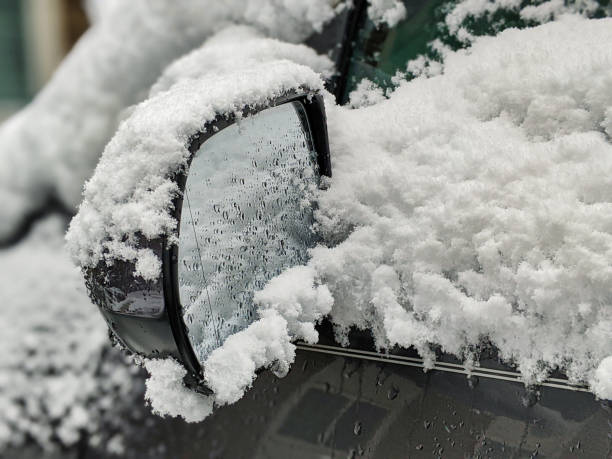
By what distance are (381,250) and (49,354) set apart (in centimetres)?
244

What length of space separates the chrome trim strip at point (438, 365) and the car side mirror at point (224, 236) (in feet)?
0.79

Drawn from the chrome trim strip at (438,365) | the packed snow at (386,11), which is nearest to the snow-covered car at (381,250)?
the chrome trim strip at (438,365)

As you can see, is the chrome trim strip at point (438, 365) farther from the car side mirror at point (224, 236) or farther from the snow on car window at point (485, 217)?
the car side mirror at point (224, 236)

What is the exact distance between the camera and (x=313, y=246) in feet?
5.73

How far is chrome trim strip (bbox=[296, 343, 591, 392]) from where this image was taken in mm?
1312

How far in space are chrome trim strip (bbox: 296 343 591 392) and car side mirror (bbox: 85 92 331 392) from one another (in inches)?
9.4

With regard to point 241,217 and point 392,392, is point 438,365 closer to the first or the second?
point 392,392

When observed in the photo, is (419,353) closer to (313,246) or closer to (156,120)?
(313,246)

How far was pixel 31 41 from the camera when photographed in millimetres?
7754

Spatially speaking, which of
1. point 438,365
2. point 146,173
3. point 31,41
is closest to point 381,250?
point 438,365

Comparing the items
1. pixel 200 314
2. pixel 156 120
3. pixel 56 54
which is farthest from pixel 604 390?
pixel 56 54

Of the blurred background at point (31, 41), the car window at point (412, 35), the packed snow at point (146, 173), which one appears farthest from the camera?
the blurred background at point (31, 41)

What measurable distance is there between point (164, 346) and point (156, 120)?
1.62 ft

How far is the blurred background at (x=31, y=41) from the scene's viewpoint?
7.59 meters
